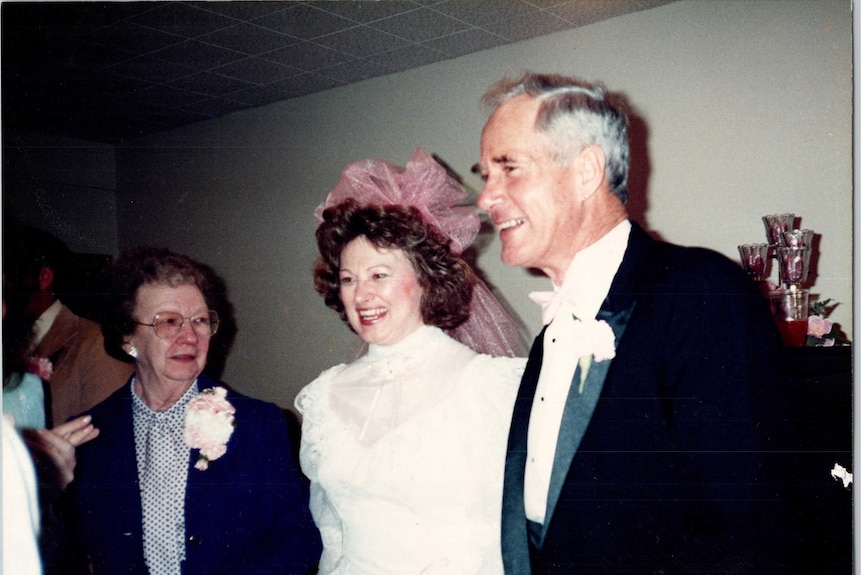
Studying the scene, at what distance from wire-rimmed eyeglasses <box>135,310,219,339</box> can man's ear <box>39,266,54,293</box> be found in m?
0.25

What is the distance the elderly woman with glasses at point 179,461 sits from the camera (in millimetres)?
1328

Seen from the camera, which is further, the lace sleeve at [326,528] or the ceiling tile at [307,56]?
the ceiling tile at [307,56]

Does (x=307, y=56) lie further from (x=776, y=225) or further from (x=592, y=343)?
(x=776, y=225)

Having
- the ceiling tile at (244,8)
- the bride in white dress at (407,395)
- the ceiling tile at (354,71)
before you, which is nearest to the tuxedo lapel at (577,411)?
the bride in white dress at (407,395)

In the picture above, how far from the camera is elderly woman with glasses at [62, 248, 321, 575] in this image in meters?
1.33

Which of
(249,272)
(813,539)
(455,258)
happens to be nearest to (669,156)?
(455,258)

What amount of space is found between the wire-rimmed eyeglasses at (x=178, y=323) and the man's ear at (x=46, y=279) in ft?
0.82

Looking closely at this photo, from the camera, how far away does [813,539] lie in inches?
48.2

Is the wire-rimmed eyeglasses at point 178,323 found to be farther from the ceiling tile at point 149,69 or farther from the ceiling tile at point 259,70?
the ceiling tile at point 259,70

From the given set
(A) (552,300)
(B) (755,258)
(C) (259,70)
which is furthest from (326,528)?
(C) (259,70)

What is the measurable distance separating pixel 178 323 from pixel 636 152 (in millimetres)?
1072

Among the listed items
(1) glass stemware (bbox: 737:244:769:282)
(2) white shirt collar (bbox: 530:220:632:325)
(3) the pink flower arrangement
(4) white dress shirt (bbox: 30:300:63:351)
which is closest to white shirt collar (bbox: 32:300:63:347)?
(4) white dress shirt (bbox: 30:300:63:351)

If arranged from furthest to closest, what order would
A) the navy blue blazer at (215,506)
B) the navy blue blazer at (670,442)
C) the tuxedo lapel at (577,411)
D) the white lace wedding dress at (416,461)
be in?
the navy blue blazer at (215,506) → the white lace wedding dress at (416,461) → the tuxedo lapel at (577,411) → the navy blue blazer at (670,442)

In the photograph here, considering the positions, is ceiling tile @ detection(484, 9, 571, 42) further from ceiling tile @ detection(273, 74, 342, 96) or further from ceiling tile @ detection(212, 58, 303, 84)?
ceiling tile @ detection(212, 58, 303, 84)
